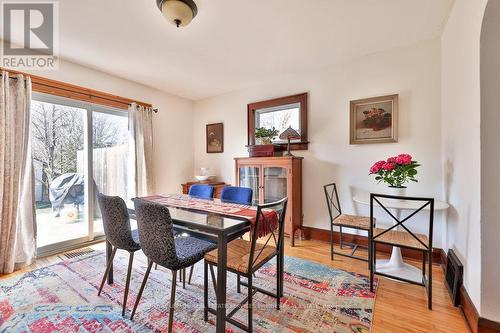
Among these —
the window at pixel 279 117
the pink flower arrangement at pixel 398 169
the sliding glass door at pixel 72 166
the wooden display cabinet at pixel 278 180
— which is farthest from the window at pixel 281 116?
Answer: the sliding glass door at pixel 72 166

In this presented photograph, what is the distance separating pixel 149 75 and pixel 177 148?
1.45 meters

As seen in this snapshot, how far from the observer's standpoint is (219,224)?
1502 millimetres

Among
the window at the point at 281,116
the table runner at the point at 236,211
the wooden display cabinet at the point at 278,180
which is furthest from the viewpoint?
the window at the point at 281,116

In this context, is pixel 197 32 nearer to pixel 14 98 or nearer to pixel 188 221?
pixel 188 221

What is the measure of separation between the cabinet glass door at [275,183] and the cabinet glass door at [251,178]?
5.7 inches

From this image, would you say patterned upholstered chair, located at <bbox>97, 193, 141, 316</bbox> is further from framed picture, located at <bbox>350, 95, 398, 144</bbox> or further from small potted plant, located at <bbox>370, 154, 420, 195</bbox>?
framed picture, located at <bbox>350, 95, 398, 144</bbox>

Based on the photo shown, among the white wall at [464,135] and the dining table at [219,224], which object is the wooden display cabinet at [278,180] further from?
the white wall at [464,135]

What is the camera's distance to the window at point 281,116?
330 centimetres

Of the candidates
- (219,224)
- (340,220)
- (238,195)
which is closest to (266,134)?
(238,195)

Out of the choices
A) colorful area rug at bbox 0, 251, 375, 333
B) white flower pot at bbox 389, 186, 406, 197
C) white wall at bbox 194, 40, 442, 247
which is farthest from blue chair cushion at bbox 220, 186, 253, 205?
white flower pot at bbox 389, 186, 406, 197

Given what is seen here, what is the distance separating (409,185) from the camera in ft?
8.46

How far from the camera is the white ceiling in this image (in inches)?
75.6

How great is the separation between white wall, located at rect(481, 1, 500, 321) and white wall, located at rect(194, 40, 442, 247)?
3.97 ft

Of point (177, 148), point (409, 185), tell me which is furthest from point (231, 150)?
point (409, 185)
